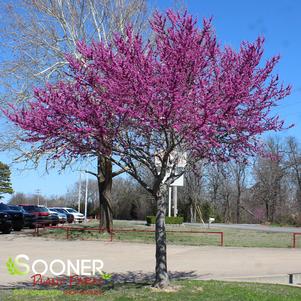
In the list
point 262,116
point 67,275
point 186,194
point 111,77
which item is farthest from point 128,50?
point 186,194

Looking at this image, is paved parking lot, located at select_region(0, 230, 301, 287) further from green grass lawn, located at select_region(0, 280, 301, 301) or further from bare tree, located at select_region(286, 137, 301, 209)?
bare tree, located at select_region(286, 137, 301, 209)

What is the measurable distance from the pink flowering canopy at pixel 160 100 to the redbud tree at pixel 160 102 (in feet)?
0.06

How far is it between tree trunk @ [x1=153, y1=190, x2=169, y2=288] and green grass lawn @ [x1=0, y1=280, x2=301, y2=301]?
0.26m

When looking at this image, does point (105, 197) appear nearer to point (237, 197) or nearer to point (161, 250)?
point (161, 250)

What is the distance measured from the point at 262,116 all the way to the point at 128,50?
293 cm

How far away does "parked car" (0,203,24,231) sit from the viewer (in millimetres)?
29456

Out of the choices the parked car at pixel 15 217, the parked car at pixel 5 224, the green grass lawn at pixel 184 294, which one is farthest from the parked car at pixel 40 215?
the green grass lawn at pixel 184 294

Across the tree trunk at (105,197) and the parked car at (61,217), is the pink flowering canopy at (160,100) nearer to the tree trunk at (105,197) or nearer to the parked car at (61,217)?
the tree trunk at (105,197)

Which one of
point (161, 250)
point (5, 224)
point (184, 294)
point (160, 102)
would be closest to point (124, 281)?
point (161, 250)

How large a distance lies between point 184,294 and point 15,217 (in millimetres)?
22755

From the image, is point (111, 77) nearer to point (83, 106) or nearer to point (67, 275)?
point (83, 106)

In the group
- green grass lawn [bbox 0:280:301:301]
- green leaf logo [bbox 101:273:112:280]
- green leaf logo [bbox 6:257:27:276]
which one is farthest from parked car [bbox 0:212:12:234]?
green grass lawn [bbox 0:280:301:301]

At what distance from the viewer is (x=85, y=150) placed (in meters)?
9.38

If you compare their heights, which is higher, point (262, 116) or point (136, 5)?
point (136, 5)
